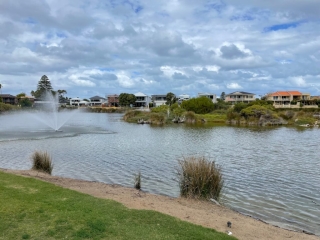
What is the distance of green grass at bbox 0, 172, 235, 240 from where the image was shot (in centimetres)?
687

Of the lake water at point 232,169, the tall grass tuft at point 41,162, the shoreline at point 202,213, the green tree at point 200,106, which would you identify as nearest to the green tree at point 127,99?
the green tree at point 200,106

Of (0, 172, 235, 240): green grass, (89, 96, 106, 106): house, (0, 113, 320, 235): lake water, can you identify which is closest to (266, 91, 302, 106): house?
(0, 113, 320, 235): lake water

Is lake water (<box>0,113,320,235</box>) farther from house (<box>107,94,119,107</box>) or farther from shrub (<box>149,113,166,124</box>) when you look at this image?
house (<box>107,94,119,107</box>)

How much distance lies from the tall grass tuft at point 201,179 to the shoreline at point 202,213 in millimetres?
411

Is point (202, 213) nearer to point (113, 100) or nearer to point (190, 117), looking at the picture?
point (190, 117)

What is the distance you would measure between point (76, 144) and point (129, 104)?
113887 millimetres

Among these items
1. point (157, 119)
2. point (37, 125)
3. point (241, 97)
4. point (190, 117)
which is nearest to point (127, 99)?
point (241, 97)

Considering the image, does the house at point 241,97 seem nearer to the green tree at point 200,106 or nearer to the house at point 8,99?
the green tree at point 200,106

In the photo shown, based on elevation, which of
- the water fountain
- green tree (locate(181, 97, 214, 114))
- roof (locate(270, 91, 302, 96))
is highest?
roof (locate(270, 91, 302, 96))

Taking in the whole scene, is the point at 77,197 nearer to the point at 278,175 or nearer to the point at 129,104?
the point at 278,175

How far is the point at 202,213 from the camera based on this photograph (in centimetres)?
978

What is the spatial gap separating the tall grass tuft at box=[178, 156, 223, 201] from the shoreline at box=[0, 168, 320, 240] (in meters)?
0.41

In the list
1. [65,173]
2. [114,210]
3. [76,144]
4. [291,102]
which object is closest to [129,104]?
[291,102]

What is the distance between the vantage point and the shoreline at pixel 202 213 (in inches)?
338
